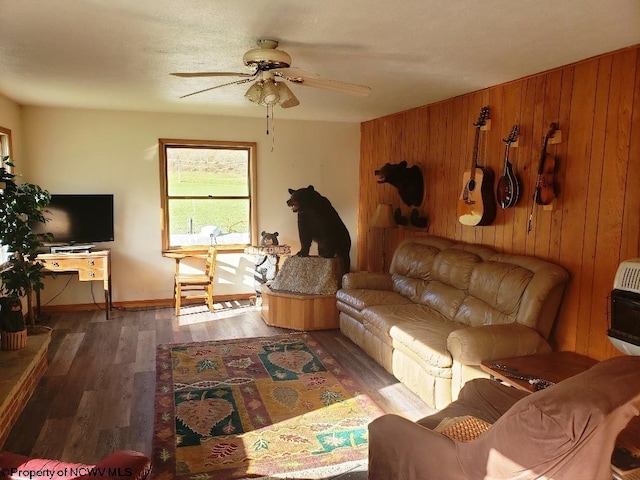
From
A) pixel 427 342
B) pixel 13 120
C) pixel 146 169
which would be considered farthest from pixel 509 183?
pixel 13 120

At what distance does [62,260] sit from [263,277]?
7.16 feet

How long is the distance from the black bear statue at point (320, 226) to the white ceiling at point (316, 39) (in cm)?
148

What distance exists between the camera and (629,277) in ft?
7.57

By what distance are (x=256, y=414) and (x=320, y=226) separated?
265 cm

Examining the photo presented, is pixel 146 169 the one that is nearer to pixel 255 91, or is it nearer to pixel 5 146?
pixel 5 146

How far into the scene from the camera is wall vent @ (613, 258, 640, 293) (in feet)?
7.44

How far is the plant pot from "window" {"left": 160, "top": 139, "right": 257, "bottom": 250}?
237cm

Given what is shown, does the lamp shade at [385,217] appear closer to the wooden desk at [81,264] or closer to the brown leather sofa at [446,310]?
the brown leather sofa at [446,310]

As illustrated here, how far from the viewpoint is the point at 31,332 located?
3879 millimetres

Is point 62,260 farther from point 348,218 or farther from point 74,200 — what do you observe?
point 348,218

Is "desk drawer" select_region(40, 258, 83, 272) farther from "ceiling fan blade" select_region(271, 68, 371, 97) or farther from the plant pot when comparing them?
"ceiling fan blade" select_region(271, 68, 371, 97)

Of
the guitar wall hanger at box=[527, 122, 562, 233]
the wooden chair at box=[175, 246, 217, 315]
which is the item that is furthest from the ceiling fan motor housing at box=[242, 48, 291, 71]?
the wooden chair at box=[175, 246, 217, 315]

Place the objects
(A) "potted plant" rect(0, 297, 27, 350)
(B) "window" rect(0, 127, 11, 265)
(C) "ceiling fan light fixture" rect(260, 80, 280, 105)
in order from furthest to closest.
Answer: (B) "window" rect(0, 127, 11, 265)
(A) "potted plant" rect(0, 297, 27, 350)
(C) "ceiling fan light fixture" rect(260, 80, 280, 105)

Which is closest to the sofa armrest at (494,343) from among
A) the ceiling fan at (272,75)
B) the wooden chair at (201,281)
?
the ceiling fan at (272,75)
